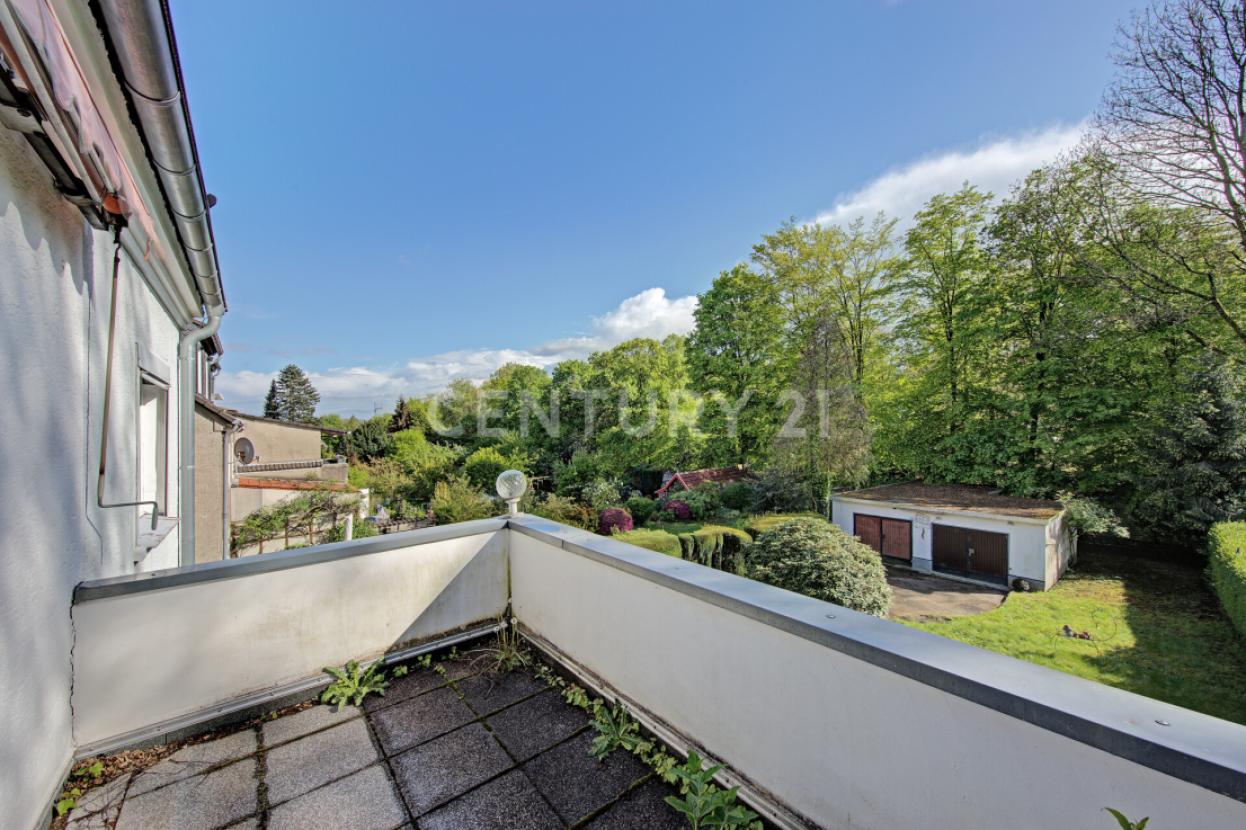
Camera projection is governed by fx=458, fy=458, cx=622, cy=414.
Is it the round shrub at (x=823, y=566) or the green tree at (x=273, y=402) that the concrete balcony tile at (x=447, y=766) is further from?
the green tree at (x=273, y=402)

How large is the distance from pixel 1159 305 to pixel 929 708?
58.4 feet

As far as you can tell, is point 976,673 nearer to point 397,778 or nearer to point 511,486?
→ point 397,778

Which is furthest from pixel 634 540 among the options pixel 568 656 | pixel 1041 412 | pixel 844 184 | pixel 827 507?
pixel 1041 412

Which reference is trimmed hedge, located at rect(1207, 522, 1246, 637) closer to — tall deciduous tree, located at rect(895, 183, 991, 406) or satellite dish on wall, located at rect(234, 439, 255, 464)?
tall deciduous tree, located at rect(895, 183, 991, 406)

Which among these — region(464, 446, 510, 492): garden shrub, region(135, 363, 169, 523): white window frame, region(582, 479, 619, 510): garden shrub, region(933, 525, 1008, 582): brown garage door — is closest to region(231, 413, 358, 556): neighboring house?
region(464, 446, 510, 492): garden shrub

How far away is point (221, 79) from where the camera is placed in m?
2.96

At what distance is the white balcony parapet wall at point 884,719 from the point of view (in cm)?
99

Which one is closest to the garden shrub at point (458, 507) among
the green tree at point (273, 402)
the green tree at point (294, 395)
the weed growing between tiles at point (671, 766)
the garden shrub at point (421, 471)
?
the garden shrub at point (421, 471)

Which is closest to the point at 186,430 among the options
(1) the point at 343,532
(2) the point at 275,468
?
(1) the point at 343,532

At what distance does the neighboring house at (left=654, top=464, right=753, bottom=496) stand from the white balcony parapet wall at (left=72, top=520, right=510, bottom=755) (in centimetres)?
1544

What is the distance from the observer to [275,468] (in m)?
16.0

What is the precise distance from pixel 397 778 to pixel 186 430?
12.9 ft

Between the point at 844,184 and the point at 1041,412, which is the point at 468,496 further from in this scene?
the point at 1041,412

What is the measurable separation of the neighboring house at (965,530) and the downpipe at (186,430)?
1497 centimetres
